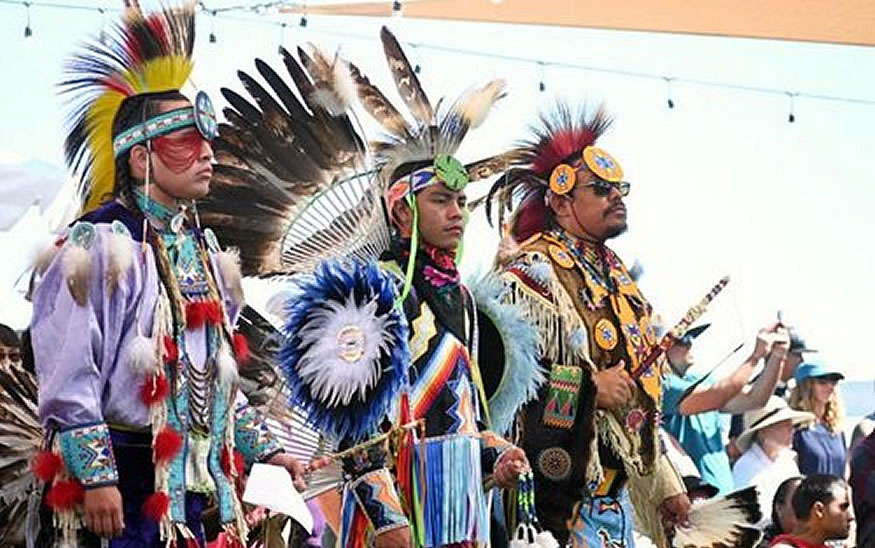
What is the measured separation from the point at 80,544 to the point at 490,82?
6.24ft

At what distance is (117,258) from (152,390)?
0.28 meters

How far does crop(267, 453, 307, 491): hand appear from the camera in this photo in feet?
13.5

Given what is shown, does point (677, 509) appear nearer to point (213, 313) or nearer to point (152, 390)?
point (213, 313)

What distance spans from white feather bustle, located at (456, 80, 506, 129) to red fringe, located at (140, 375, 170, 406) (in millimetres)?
1485

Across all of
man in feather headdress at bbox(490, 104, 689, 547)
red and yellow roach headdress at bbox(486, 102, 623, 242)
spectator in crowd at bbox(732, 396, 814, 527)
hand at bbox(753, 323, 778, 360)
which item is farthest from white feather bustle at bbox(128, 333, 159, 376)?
spectator in crowd at bbox(732, 396, 814, 527)

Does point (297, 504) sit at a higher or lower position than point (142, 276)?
lower

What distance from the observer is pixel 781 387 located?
8367 mm

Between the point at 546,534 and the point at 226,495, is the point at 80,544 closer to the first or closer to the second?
the point at 226,495

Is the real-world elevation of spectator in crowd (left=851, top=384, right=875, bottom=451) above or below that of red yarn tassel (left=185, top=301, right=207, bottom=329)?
above

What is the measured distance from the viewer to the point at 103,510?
3.62 m

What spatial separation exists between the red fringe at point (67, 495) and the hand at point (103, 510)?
34 millimetres

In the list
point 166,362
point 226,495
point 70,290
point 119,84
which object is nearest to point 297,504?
point 226,495

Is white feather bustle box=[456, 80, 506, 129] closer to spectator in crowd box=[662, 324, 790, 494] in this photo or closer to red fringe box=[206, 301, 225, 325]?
red fringe box=[206, 301, 225, 325]

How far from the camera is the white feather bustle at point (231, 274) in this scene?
13.8ft
